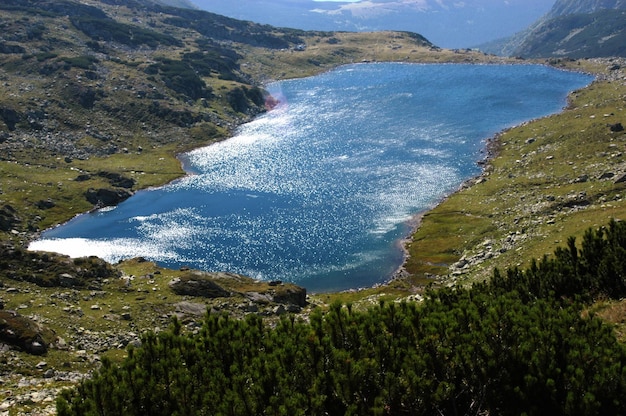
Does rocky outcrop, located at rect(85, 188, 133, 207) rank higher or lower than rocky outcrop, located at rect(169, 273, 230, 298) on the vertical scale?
lower

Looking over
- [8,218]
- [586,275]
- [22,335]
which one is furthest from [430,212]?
[8,218]

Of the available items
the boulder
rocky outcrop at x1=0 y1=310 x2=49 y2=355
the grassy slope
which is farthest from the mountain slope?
the boulder

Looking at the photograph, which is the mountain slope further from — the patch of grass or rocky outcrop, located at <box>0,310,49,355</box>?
the patch of grass

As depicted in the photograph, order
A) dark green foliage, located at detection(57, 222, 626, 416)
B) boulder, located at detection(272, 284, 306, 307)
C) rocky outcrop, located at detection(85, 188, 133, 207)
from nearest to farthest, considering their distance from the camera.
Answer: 1. dark green foliage, located at detection(57, 222, 626, 416)
2. boulder, located at detection(272, 284, 306, 307)
3. rocky outcrop, located at detection(85, 188, 133, 207)

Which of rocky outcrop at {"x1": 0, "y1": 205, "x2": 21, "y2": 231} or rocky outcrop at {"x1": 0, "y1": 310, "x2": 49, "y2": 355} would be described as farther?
rocky outcrop at {"x1": 0, "y1": 205, "x2": 21, "y2": 231}

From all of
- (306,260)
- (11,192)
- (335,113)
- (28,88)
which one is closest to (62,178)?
(11,192)

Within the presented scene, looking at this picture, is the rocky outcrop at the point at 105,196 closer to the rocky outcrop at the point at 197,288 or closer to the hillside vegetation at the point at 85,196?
the hillside vegetation at the point at 85,196

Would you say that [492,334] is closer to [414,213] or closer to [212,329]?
[212,329]

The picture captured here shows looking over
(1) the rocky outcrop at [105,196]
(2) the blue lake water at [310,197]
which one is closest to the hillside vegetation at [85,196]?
(1) the rocky outcrop at [105,196]
